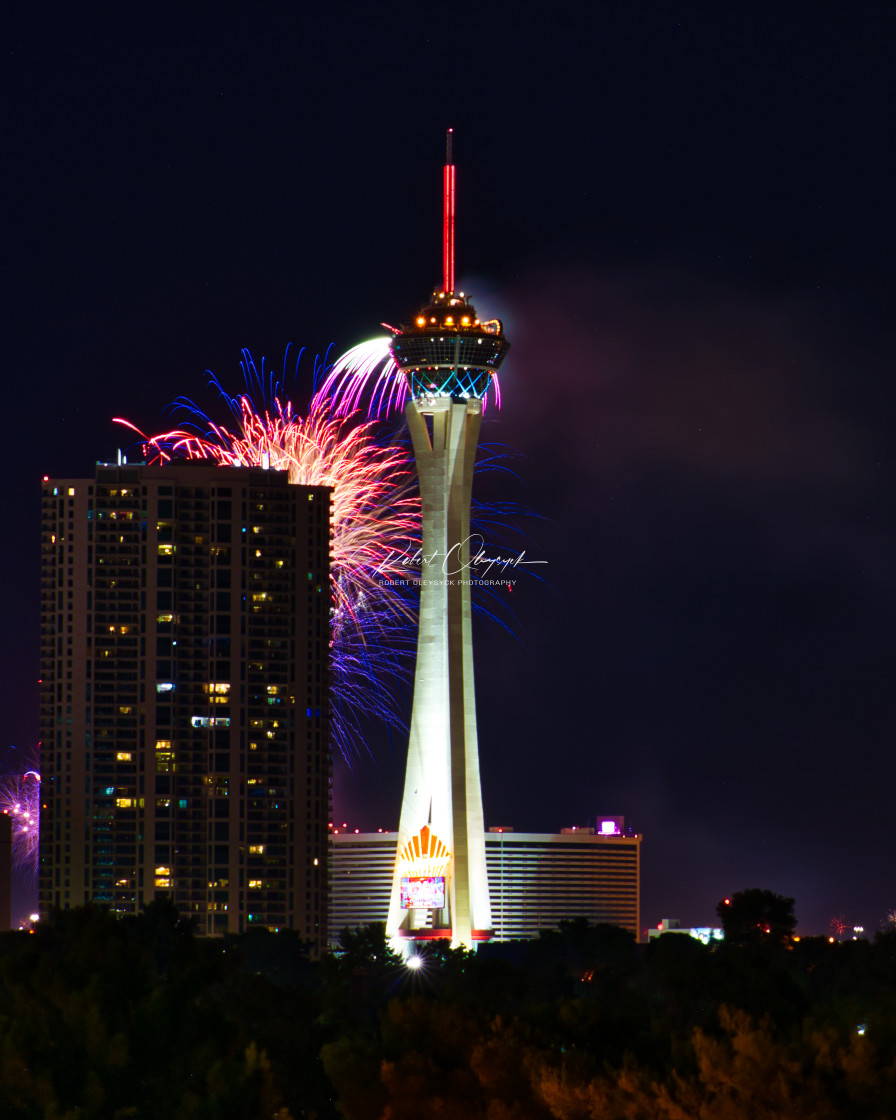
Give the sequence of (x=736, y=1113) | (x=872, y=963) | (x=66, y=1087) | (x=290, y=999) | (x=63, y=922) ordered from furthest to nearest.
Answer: (x=872, y=963) < (x=290, y=999) < (x=63, y=922) < (x=66, y=1087) < (x=736, y=1113)

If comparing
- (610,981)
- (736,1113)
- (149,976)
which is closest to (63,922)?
(149,976)

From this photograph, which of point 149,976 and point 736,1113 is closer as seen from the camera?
point 736,1113

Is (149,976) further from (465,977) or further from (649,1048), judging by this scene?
(465,977)

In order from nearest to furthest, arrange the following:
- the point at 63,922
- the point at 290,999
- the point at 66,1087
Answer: the point at 66,1087, the point at 63,922, the point at 290,999

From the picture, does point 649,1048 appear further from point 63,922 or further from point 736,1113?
point 63,922

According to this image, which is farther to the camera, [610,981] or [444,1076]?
[610,981]

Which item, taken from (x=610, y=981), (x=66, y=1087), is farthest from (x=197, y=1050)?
(x=610, y=981)

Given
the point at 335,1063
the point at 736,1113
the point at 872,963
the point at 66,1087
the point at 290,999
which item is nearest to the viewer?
the point at 736,1113
